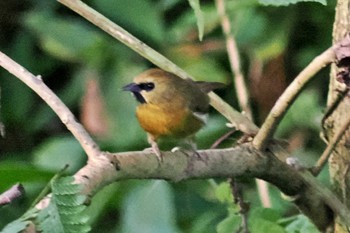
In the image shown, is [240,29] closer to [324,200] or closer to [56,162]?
[56,162]

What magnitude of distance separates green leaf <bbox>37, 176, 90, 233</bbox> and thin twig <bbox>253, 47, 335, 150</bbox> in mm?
296

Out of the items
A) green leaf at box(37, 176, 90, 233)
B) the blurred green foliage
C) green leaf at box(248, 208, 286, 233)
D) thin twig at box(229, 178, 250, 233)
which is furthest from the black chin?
green leaf at box(37, 176, 90, 233)

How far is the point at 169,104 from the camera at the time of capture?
4.63 ft

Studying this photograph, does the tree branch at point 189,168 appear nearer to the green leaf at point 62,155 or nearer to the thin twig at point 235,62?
the thin twig at point 235,62

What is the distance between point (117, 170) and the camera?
716 millimetres

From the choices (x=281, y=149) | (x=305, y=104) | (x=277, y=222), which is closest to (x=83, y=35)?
(x=305, y=104)

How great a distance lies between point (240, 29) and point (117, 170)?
127 centimetres

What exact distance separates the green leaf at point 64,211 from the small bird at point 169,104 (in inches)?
27.4

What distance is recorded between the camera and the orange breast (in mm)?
1320

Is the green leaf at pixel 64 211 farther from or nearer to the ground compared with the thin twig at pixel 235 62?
farther from the ground

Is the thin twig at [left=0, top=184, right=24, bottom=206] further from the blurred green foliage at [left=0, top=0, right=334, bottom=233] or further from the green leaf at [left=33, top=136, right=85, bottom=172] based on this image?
the green leaf at [left=33, top=136, right=85, bottom=172]

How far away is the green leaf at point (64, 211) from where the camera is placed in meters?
0.59

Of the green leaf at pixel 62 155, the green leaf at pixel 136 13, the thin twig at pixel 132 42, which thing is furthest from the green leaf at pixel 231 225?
the green leaf at pixel 136 13

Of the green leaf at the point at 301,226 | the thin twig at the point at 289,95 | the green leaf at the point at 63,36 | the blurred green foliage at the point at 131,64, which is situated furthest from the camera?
the green leaf at the point at 63,36
